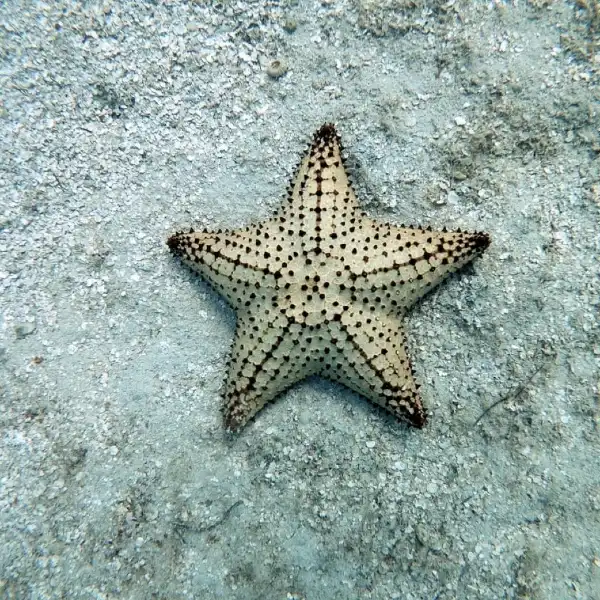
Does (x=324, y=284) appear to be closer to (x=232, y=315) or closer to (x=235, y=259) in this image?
(x=235, y=259)

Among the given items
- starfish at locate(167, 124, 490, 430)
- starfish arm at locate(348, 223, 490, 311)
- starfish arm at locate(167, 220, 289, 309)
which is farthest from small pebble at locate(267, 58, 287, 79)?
starfish arm at locate(348, 223, 490, 311)

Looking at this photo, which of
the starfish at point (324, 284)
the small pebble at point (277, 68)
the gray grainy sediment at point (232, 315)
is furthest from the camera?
Answer: the small pebble at point (277, 68)

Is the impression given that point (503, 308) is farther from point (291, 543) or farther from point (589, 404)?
point (291, 543)

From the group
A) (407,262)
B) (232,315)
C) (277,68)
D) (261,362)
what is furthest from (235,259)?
(277,68)

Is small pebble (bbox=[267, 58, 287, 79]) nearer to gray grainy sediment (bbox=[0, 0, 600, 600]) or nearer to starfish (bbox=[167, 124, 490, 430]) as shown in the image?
gray grainy sediment (bbox=[0, 0, 600, 600])

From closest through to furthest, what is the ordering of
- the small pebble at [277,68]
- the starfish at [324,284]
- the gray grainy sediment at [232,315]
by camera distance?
the starfish at [324,284] < the gray grainy sediment at [232,315] < the small pebble at [277,68]

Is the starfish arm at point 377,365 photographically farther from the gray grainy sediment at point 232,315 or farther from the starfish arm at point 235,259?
the starfish arm at point 235,259

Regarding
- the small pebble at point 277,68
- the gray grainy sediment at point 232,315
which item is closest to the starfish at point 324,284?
the gray grainy sediment at point 232,315
